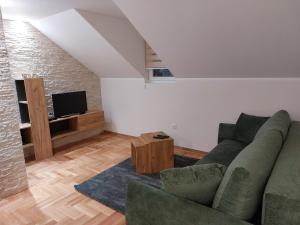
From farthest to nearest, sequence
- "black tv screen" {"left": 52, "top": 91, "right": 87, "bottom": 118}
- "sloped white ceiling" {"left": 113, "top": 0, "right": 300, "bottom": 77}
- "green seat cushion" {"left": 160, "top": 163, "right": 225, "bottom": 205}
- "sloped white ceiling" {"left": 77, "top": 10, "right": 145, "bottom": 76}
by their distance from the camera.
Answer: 1. "black tv screen" {"left": 52, "top": 91, "right": 87, "bottom": 118}
2. "sloped white ceiling" {"left": 77, "top": 10, "right": 145, "bottom": 76}
3. "sloped white ceiling" {"left": 113, "top": 0, "right": 300, "bottom": 77}
4. "green seat cushion" {"left": 160, "top": 163, "right": 225, "bottom": 205}

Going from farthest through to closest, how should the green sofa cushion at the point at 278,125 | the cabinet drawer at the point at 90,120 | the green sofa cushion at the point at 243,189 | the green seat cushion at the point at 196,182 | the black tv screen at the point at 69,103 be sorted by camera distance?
the cabinet drawer at the point at 90,120
the black tv screen at the point at 69,103
the green sofa cushion at the point at 278,125
the green seat cushion at the point at 196,182
the green sofa cushion at the point at 243,189

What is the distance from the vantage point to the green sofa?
1033 mm

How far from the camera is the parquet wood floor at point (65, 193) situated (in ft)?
7.02

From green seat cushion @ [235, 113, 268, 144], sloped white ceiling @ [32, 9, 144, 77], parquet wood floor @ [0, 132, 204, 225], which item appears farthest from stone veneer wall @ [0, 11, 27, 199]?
green seat cushion @ [235, 113, 268, 144]

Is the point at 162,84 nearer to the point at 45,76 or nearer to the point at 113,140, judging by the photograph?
the point at 113,140

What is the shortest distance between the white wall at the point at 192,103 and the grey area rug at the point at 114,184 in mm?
663

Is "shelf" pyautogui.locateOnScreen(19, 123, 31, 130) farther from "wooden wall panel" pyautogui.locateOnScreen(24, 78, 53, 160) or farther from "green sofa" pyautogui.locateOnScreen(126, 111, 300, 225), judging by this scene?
"green sofa" pyautogui.locateOnScreen(126, 111, 300, 225)

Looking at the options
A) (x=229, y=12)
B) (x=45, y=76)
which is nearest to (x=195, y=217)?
(x=229, y=12)

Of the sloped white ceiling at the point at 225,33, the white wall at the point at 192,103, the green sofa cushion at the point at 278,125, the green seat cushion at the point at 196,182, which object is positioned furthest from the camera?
the white wall at the point at 192,103

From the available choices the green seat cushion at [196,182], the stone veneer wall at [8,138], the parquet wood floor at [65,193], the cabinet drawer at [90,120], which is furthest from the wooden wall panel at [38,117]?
the green seat cushion at [196,182]

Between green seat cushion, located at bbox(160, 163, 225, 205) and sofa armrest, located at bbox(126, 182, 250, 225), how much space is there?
0.05 metres

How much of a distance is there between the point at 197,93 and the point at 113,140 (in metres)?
1.94

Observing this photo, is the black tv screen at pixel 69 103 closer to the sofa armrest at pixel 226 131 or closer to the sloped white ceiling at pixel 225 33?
Result: the sloped white ceiling at pixel 225 33

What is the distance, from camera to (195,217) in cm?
121
